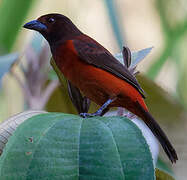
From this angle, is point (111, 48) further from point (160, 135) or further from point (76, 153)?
point (76, 153)

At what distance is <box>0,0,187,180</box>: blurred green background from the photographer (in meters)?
1.44

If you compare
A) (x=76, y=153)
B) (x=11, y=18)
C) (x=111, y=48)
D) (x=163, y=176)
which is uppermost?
(x=11, y=18)

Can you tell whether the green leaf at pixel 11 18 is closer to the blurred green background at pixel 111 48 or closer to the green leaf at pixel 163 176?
the blurred green background at pixel 111 48

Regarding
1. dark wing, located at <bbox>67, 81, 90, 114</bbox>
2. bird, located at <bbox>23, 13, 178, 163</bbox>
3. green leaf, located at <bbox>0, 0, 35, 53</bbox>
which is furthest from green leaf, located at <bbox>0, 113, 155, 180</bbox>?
green leaf, located at <bbox>0, 0, 35, 53</bbox>

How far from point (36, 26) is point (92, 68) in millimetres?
177

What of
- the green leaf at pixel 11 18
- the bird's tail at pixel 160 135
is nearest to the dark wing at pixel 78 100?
the bird's tail at pixel 160 135

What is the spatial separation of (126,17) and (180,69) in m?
1.21

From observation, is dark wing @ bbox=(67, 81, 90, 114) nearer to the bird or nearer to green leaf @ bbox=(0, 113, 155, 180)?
the bird

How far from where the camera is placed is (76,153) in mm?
712

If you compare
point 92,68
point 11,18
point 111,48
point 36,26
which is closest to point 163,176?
point 92,68

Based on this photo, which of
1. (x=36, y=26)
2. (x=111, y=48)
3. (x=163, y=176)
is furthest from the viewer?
(x=111, y=48)

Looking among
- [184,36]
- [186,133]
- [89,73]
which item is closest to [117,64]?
[89,73]

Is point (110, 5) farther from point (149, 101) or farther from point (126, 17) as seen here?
point (126, 17)

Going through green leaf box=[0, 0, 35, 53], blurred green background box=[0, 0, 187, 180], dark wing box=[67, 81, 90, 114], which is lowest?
blurred green background box=[0, 0, 187, 180]
